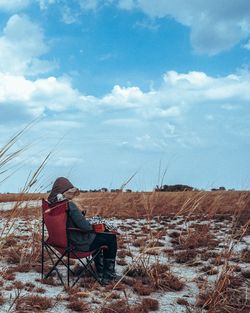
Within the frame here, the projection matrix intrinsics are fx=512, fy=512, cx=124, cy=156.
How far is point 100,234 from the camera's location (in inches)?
230

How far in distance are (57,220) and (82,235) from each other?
0.33 metres

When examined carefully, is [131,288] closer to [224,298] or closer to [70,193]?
[70,193]

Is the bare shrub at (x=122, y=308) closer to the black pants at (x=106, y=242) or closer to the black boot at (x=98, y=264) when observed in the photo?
the black pants at (x=106, y=242)

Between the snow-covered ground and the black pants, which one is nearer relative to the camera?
the snow-covered ground

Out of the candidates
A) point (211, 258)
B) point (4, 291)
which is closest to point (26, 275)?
point (4, 291)

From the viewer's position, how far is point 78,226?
5.73 metres

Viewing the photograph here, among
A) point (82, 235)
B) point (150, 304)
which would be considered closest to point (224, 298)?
point (150, 304)

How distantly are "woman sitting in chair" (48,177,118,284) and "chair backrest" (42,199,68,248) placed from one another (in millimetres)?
61

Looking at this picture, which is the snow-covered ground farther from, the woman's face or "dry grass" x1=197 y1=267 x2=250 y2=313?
the woman's face

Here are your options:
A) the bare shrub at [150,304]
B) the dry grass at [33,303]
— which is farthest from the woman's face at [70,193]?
the bare shrub at [150,304]

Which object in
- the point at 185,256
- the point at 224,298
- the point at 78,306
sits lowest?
the point at 78,306

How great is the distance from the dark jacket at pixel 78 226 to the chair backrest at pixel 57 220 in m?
0.06

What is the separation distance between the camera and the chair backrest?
569cm

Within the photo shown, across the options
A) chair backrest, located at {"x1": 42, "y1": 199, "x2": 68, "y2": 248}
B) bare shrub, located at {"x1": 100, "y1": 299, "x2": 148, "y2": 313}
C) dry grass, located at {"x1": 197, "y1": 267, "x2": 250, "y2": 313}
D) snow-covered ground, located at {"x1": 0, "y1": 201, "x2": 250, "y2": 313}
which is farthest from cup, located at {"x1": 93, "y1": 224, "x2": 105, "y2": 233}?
dry grass, located at {"x1": 197, "y1": 267, "x2": 250, "y2": 313}
